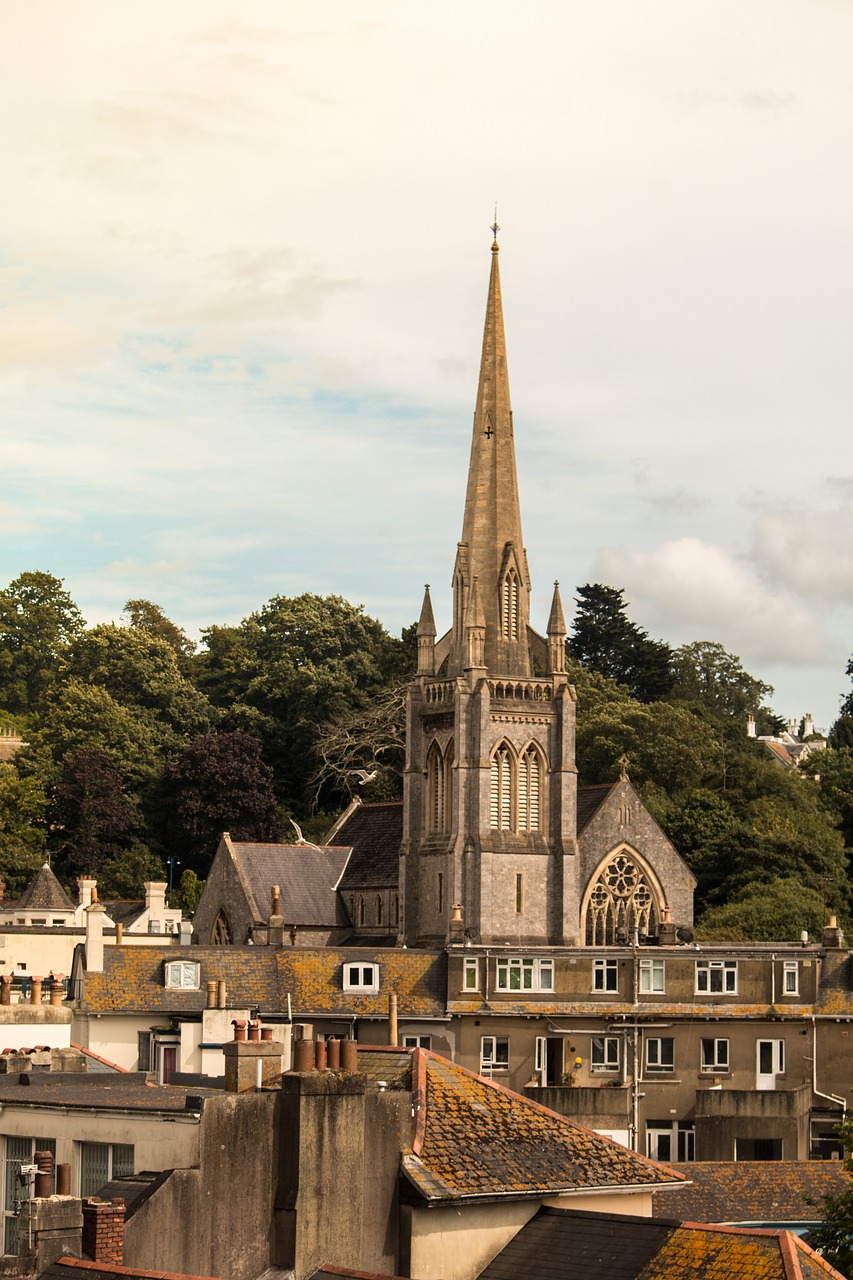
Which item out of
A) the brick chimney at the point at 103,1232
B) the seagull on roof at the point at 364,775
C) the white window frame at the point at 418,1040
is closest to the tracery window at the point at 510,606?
the seagull on roof at the point at 364,775

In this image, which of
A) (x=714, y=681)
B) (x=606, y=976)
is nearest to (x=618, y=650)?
(x=714, y=681)

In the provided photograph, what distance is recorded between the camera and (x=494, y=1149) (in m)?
28.2

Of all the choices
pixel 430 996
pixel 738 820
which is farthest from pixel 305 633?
pixel 430 996

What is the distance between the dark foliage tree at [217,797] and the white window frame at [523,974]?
154 ft

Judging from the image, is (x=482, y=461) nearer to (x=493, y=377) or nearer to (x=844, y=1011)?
(x=493, y=377)

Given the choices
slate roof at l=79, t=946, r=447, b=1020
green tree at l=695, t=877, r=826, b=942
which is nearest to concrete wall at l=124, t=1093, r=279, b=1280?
slate roof at l=79, t=946, r=447, b=1020

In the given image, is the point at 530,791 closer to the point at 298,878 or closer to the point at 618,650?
the point at 298,878

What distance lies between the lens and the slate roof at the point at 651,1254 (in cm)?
2455

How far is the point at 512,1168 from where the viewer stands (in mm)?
27875

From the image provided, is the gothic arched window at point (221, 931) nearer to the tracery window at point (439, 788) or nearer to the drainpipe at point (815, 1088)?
the tracery window at point (439, 788)

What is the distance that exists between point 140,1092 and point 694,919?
74.6m

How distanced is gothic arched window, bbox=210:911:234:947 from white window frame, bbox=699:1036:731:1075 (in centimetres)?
3069

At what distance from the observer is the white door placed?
2751 inches

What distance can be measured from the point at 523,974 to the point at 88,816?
52319 mm
